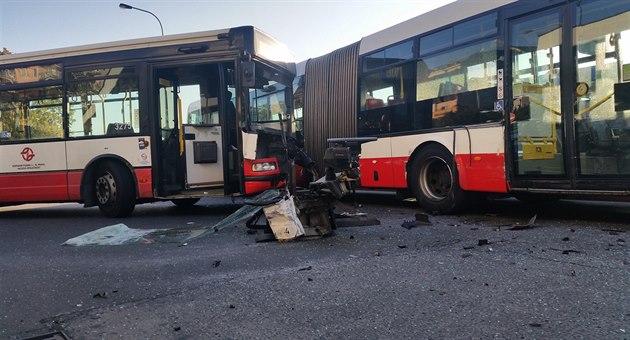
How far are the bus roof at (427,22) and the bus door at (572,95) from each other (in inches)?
25.8

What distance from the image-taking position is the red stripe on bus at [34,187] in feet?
28.6

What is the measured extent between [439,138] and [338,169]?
250 centimetres

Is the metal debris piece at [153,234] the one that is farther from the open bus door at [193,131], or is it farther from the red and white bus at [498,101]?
the red and white bus at [498,101]

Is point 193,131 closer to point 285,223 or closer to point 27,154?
point 27,154

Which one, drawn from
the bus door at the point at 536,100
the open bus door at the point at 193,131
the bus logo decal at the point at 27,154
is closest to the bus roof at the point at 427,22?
the bus door at the point at 536,100

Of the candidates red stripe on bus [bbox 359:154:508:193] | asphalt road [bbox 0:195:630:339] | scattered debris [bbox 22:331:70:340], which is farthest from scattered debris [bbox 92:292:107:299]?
red stripe on bus [bbox 359:154:508:193]

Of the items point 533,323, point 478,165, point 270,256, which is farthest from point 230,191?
point 533,323

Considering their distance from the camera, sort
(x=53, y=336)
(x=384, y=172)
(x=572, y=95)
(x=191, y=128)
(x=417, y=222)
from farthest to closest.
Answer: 1. (x=384, y=172)
2. (x=191, y=128)
3. (x=417, y=222)
4. (x=572, y=95)
5. (x=53, y=336)

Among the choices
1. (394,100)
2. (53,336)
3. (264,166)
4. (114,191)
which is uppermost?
(394,100)

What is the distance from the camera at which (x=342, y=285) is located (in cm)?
378

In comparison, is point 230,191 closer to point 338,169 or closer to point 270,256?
point 338,169

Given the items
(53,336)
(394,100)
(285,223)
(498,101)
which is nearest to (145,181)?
(285,223)

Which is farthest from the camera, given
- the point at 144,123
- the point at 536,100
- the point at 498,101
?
the point at 144,123

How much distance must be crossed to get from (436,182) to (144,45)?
576cm
